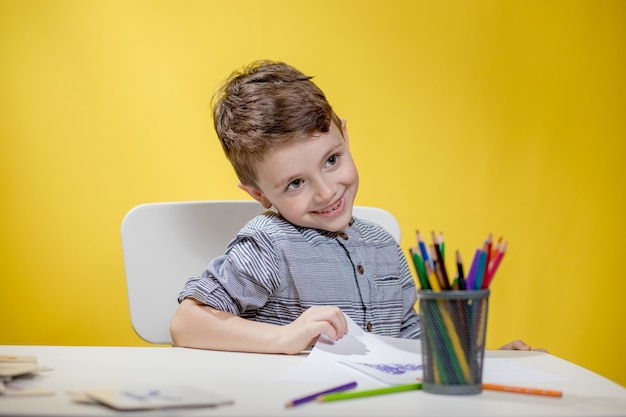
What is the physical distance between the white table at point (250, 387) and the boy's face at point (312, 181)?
301mm

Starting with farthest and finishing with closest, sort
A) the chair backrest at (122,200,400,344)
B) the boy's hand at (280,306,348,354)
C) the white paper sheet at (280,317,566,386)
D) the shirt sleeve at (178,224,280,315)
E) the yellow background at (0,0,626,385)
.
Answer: the yellow background at (0,0,626,385) < the chair backrest at (122,200,400,344) < the shirt sleeve at (178,224,280,315) < the boy's hand at (280,306,348,354) < the white paper sheet at (280,317,566,386)

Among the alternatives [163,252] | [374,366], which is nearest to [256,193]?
[163,252]

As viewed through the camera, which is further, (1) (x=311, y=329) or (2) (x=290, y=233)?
(2) (x=290, y=233)

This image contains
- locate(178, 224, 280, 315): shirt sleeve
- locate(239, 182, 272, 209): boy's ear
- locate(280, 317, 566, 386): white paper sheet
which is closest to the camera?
locate(280, 317, 566, 386): white paper sheet

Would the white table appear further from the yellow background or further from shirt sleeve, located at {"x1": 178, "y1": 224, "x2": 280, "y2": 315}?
the yellow background

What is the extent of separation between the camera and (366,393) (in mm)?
791

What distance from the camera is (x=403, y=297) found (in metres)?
1.48

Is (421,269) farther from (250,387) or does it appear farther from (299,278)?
(299,278)

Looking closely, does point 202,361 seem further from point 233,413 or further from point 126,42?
point 126,42

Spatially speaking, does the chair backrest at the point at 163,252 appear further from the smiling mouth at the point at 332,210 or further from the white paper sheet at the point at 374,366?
the white paper sheet at the point at 374,366

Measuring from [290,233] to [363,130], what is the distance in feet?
3.02

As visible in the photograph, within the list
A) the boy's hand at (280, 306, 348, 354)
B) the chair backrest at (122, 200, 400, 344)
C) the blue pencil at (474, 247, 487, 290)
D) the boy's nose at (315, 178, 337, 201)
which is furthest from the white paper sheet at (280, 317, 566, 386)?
the chair backrest at (122, 200, 400, 344)

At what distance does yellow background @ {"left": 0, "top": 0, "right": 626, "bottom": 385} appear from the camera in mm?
2219

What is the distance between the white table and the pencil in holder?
1 cm
